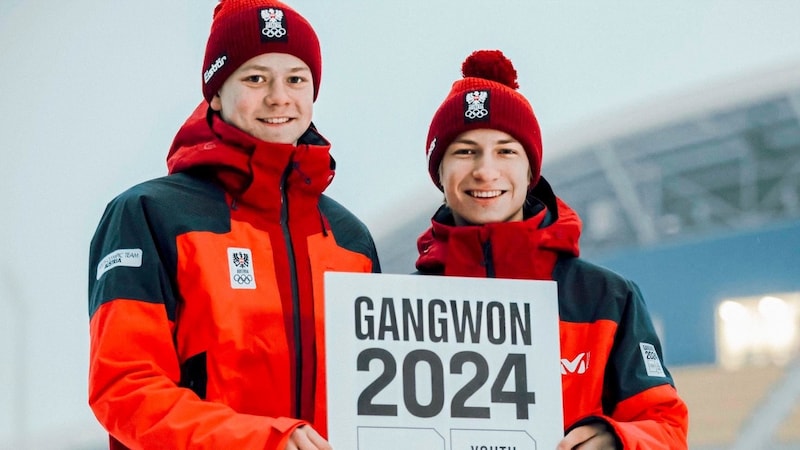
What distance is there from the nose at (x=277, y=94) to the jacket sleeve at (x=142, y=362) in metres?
0.26

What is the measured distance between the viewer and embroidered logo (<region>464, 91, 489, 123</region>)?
2100 millimetres

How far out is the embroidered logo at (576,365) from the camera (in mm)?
1972

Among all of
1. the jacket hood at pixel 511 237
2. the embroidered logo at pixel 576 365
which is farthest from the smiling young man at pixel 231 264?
the embroidered logo at pixel 576 365

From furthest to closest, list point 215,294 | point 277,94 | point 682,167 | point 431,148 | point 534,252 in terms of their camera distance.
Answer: point 682,167 < point 431,148 < point 534,252 < point 277,94 < point 215,294

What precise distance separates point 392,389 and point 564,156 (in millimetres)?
14557

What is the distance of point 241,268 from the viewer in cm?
188

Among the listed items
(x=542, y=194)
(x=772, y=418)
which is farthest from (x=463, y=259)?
(x=772, y=418)

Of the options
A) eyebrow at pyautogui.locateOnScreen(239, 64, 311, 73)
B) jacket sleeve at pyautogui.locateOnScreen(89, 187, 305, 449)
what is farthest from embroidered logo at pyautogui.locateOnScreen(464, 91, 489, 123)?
jacket sleeve at pyautogui.locateOnScreen(89, 187, 305, 449)

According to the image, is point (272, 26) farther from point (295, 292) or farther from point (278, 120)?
point (295, 292)

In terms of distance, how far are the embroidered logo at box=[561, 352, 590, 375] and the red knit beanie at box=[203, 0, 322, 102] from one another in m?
0.62

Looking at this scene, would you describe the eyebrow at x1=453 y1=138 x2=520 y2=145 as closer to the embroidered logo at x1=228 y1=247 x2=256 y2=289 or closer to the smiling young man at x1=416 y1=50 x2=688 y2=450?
the smiling young man at x1=416 y1=50 x2=688 y2=450

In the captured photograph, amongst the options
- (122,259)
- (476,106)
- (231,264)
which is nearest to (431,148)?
(476,106)

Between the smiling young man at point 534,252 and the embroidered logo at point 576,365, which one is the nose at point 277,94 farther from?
the embroidered logo at point 576,365

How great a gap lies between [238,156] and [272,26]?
0.22m
